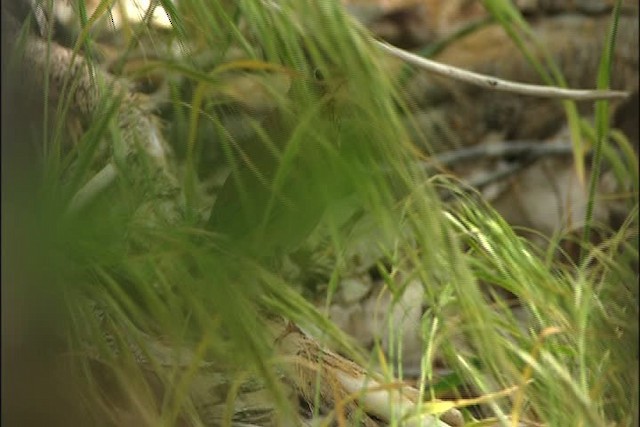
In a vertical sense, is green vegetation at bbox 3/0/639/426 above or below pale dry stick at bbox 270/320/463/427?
above

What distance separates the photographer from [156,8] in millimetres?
451

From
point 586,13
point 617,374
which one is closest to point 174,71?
point 617,374

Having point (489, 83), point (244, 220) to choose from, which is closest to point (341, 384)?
point (244, 220)

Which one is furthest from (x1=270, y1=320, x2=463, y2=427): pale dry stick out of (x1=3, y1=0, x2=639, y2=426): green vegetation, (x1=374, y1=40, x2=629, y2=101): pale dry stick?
(x1=374, y1=40, x2=629, y2=101): pale dry stick

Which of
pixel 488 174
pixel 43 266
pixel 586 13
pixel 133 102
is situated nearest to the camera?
pixel 43 266

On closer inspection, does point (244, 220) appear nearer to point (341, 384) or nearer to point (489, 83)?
point (341, 384)

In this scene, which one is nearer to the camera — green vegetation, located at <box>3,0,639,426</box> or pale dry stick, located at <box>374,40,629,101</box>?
green vegetation, located at <box>3,0,639,426</box>

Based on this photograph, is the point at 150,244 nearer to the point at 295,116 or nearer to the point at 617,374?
the point at 295,116

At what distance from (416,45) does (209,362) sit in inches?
33.3

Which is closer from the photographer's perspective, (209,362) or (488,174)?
(209,362)

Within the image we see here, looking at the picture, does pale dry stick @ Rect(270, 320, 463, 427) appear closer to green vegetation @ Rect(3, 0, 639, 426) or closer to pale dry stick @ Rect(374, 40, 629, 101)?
green vegetation @ Rect(3, 0, 639, 426)

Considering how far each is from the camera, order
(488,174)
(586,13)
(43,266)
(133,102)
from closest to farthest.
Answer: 1. (43,266)
2. (133,102)
3. (488,174)
4. (586,13)

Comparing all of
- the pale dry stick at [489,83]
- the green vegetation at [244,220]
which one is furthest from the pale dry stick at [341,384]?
the pale dry stick at [489,83]

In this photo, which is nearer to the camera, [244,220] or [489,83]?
[244,220]
